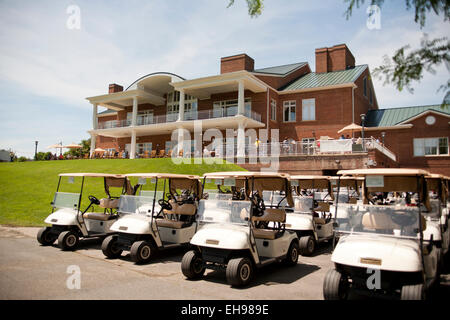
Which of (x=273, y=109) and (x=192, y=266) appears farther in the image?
(x=273, y=109)

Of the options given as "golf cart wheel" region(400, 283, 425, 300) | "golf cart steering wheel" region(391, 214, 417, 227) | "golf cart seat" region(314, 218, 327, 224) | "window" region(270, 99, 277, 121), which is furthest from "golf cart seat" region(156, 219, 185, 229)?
"window" region(270, 99, 277, 121)

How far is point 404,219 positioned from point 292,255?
2791mm

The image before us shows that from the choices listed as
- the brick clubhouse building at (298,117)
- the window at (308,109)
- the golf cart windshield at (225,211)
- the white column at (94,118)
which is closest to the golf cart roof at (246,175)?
the golf cart windshield at (225,211)

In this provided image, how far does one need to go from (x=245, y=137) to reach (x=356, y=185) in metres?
17.3

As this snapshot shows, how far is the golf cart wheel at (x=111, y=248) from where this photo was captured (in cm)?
789

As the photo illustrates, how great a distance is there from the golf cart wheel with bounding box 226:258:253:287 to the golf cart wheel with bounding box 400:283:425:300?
2.50 m

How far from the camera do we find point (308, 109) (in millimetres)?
29781

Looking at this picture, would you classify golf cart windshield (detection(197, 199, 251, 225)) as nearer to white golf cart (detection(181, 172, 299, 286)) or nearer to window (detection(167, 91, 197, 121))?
white golf cart (detection(181, 172, 299, 286))

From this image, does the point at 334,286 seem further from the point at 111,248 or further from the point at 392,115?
the point at 392,115

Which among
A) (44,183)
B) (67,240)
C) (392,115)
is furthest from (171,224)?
(392,115)

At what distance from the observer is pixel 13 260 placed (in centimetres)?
726

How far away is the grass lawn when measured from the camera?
13836 millimetres

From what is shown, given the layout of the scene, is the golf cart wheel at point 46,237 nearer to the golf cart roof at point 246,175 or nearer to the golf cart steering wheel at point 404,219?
the golf cart roof at point 246,175
